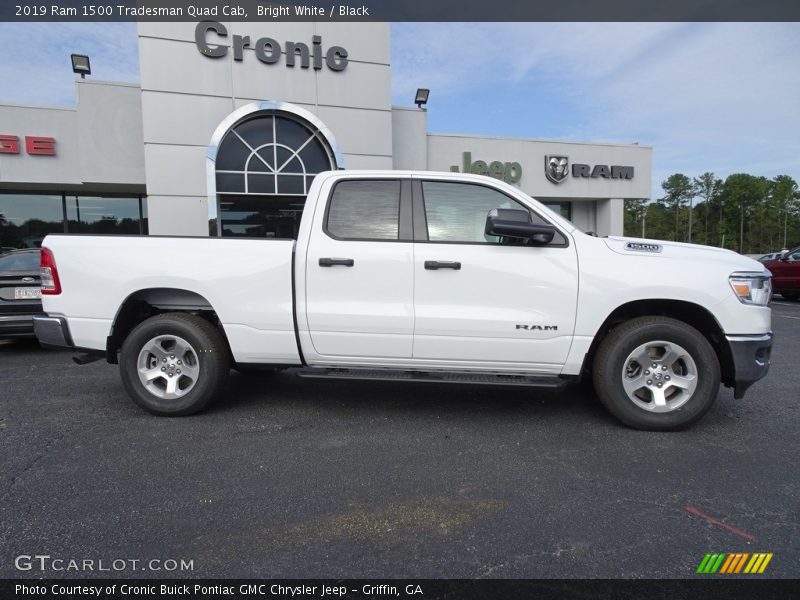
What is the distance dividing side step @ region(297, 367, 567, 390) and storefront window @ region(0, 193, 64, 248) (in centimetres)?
1559

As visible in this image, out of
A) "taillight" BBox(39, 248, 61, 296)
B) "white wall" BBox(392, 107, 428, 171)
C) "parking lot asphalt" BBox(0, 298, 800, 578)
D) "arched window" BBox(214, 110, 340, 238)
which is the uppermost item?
"white wall" BBox(392, 107, 428, 171)

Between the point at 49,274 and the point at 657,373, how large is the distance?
502 cm

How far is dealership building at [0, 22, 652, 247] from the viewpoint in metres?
12.7

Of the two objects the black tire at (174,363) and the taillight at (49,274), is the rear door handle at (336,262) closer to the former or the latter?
the black tire at (174,363)

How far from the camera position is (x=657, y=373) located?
371cm

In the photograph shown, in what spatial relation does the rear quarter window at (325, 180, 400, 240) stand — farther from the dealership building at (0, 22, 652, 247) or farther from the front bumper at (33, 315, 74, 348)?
the dealership building at (0, 22, 652, 247)

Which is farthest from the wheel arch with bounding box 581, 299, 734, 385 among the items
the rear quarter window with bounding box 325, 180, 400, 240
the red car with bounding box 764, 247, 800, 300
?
the red car with bounding box 764, 247, 800, 300

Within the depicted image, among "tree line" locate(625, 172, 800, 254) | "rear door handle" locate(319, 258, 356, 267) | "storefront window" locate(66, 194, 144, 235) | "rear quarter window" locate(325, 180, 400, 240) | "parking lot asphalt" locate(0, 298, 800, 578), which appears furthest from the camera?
"tree line" locate(625, 172, 800, 254)

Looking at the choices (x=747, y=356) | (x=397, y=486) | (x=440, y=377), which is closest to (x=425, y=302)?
(x=440, y=377)

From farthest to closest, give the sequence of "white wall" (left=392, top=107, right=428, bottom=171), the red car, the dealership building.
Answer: "white wall" (left=392, top=107, right=428, bottom=171) → the red car → the dealership building

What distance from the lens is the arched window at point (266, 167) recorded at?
43.0 ft

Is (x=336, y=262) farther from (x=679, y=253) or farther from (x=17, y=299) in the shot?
(x=17, y=299)
